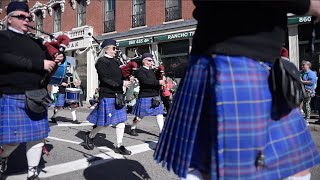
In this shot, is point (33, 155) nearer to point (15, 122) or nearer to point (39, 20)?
point (15, 122)

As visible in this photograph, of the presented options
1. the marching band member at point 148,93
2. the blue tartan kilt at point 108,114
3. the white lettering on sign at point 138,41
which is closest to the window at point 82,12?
the white lettering on sign at point 138,41

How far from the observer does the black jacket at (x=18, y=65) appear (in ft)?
10.0

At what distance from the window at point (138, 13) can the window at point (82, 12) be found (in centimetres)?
446

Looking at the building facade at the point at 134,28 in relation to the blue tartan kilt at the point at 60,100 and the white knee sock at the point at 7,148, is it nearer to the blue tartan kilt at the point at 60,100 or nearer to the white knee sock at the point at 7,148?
the blue tartan kilt at the point at 60,100

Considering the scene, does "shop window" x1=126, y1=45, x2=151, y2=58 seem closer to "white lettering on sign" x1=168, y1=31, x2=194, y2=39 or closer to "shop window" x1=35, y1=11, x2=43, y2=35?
"white lettering on sign" x1=168, y1=31, x2=194, y2=39

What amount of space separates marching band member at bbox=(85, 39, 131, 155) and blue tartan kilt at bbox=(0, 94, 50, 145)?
6.60ft

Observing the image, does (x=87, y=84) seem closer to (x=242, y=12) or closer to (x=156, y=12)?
(x=156, y=12)

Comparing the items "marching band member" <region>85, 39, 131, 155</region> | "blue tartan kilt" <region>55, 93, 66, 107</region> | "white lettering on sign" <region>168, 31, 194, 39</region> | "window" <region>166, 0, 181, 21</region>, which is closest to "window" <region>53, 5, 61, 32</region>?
"window" <region>166, 0, 181, 21</region>

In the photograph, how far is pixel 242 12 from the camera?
1507 mm

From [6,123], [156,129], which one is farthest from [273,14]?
[156,129]

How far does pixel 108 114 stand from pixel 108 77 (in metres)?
0.61

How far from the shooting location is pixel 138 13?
716 inches

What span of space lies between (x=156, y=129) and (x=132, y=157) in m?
3.25

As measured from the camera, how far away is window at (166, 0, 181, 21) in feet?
53.2
